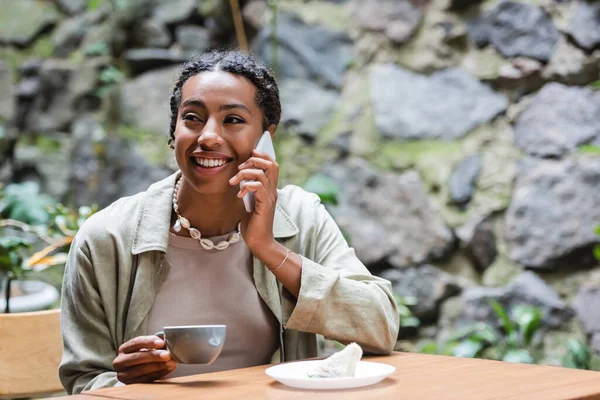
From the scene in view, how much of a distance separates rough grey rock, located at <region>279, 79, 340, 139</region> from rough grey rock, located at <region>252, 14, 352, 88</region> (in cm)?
4

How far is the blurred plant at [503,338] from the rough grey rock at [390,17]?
1054mm

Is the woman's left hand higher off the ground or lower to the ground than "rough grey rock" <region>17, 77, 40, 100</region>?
lower

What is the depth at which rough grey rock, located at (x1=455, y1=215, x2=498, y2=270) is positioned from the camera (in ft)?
8.88

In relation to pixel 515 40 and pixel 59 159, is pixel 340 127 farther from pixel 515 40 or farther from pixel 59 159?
pixel 59 159

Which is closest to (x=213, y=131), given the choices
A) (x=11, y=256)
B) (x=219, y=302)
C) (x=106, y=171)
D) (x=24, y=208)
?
(x=219, y=302)

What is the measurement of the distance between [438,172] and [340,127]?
0.43 meters

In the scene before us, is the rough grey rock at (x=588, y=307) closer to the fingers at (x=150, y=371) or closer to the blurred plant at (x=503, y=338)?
the blurred plant at (x=503, y=338)

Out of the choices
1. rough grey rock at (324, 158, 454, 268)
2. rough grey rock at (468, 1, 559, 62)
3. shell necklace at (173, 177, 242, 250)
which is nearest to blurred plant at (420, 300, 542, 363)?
rough grey rock at (324, 158, 454, 268)

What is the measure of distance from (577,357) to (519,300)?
0.28 meters

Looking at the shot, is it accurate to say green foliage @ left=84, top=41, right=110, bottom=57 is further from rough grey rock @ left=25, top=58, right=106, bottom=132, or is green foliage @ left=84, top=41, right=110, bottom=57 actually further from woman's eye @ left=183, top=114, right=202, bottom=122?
woman's eye @ left=183, top=114, right=202, bottom=122

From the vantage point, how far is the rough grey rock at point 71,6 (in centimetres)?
335

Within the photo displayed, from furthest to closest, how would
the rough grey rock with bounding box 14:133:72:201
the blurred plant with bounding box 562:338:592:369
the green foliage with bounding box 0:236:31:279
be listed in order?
the rough grey rock with bounding box 14:133:72:201
the blurred plant with bounding box 562:338:592:369
the green foliage with bounding box 0:236:31:279

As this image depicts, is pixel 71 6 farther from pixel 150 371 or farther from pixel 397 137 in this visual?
pixel 150 371

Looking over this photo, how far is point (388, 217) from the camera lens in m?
2.87
